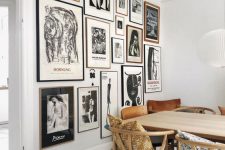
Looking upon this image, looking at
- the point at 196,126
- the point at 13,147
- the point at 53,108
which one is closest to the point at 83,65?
the point at 53,108

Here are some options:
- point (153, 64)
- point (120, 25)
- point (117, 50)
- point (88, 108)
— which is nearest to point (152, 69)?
point (153, 64)

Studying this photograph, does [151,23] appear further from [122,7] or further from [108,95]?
[108,95]

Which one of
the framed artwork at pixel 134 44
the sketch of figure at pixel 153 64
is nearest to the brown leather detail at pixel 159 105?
the sketch of figure at pixel 153 64

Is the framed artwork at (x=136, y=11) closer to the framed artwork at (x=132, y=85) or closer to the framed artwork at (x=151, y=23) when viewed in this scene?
the framed artwork at (x=151, y=23)

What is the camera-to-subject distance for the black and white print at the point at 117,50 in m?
4.02

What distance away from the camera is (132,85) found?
4367mm

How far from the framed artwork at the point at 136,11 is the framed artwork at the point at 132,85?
2.71 feet

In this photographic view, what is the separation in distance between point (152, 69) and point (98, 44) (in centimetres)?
151

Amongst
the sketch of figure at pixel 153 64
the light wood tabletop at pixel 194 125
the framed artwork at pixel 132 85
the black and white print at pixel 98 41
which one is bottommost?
the light wood tabletop at pixel 194 125

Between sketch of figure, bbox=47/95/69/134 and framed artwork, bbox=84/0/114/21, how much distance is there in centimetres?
127

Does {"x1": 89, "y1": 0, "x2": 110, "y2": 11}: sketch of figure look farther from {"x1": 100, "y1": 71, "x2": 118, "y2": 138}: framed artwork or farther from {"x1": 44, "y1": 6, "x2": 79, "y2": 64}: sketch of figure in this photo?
{"x1": 100, "y1": 71, "x2": 118, "y2": 138}: framed artwork

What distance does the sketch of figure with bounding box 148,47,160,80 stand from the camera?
4785mm

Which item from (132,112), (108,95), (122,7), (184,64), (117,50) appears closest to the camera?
(132,112)

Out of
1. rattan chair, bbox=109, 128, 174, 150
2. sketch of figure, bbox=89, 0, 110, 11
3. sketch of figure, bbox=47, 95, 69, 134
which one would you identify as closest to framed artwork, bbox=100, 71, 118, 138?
sketch of figure, bbox=47, 95, 69, 134
